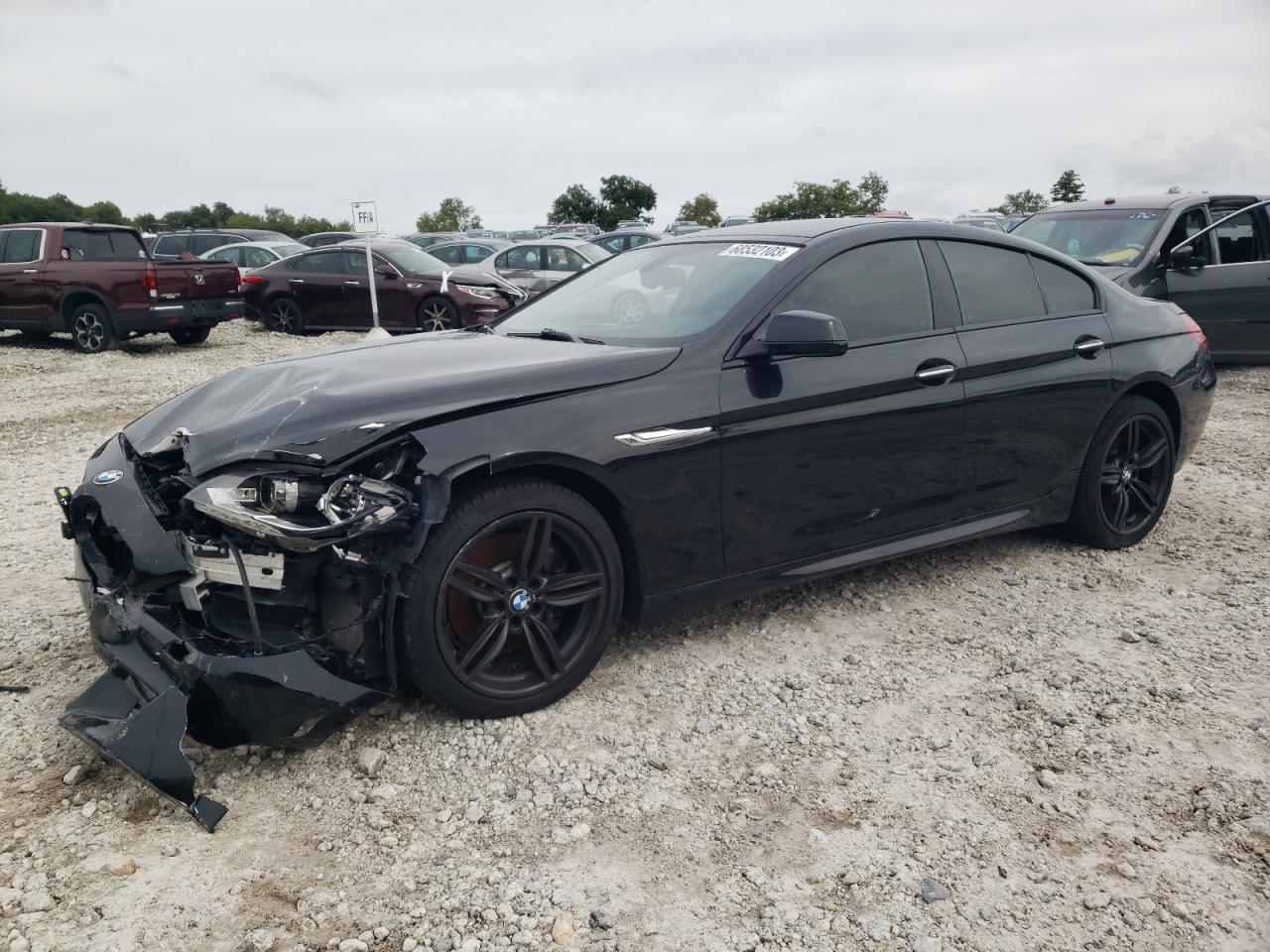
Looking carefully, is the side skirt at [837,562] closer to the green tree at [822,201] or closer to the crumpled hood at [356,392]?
the crumpled hood at [356,392]

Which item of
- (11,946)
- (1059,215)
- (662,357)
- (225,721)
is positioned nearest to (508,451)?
(662,357)

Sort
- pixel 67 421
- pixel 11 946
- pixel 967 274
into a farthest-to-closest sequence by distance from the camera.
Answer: pixel 67 421, pixel 967 274, pixel 11 946

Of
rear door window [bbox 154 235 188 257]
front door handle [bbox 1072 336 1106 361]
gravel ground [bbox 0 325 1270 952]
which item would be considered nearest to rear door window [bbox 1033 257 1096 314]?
front door handle [bbox 1072 336 1106 361]

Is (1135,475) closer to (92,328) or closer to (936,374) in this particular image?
(936,374)

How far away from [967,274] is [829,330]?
1.22m

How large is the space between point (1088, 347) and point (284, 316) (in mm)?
12907

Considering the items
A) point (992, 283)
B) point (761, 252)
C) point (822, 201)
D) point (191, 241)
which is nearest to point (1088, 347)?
point (992, 283)

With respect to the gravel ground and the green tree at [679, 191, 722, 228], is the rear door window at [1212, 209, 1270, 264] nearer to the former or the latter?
the gravel ground

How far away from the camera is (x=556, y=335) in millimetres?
4039

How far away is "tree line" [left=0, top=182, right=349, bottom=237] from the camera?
2397 inches

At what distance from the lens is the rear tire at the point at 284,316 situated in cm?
1495

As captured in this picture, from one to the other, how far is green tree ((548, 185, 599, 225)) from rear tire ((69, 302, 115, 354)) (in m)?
50.8

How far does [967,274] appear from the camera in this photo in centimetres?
438

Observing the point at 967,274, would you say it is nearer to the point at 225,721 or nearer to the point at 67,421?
the point at 225,721
